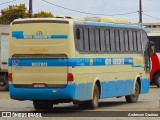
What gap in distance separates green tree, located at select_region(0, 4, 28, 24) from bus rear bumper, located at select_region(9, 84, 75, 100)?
52.7m

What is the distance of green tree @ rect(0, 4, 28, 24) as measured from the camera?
75.1 m

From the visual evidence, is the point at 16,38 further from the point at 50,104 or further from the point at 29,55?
the point at 50,104

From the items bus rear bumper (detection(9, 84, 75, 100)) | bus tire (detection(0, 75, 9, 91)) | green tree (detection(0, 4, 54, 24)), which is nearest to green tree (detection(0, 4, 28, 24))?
green tree (detection(0, 4, 54, 24))

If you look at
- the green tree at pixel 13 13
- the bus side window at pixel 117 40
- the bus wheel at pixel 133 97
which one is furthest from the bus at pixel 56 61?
the green tree at pixel 13 13

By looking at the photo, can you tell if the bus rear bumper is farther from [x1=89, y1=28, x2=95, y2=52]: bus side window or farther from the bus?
[x1=89, y1=28, x2=95, y2=52]: bus side window

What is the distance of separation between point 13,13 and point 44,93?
55.7 metres

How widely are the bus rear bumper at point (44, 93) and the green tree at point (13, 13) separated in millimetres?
52742

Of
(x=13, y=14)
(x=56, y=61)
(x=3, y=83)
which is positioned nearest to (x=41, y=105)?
(x=56, y=61)

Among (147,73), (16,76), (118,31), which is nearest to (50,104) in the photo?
(16,76)

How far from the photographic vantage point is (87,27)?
2280 cm

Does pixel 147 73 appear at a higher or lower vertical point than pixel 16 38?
lower

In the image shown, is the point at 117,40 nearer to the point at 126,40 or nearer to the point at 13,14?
the point at 126,40

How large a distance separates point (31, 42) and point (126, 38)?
5.82 m

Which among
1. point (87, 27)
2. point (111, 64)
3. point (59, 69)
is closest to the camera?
point (59, 69)
